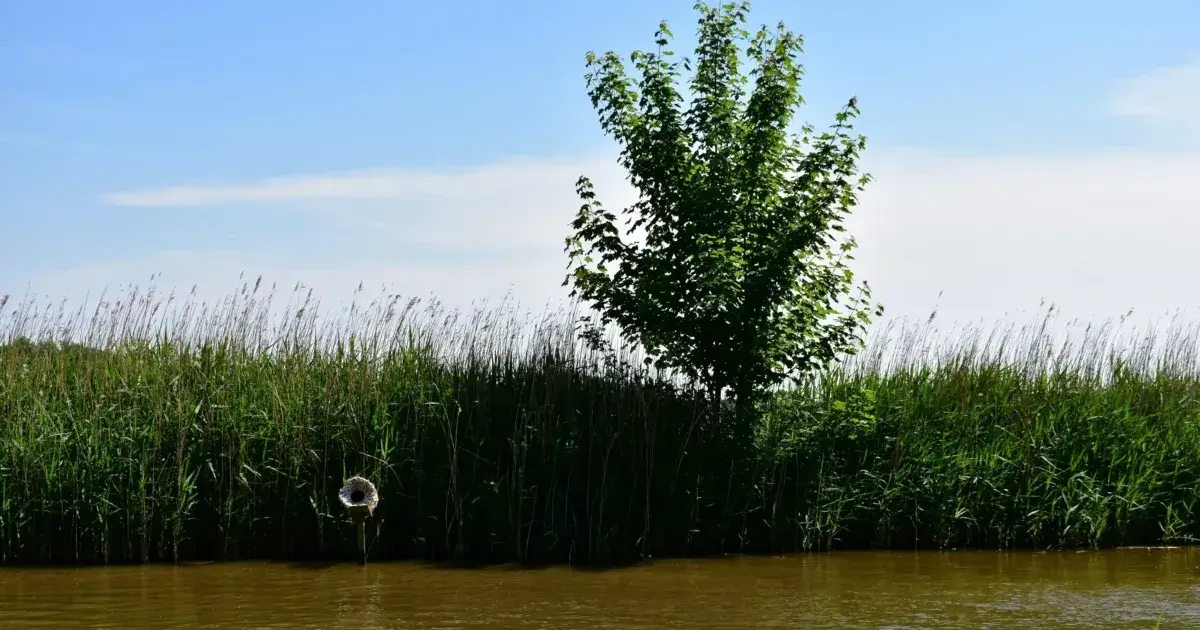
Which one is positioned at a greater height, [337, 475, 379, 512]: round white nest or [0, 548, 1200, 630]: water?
[337, 475, 379, 512]: round white nest

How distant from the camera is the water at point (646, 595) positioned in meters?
9.66

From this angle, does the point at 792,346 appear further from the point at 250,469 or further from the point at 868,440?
the point at 250,469

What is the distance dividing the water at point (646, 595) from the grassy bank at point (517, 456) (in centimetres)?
51

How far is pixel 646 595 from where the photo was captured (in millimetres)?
10750

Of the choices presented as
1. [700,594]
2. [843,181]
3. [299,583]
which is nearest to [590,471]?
[700,594]

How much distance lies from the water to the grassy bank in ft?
1.69

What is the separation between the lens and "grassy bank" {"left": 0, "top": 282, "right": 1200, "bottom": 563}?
1240cm

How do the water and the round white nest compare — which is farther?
the round white nest

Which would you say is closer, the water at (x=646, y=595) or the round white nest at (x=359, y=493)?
the water at (x=646, y=595)

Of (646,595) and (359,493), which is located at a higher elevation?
(359,493)

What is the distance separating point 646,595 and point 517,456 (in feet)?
8.18

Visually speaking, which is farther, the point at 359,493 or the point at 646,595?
the point at 359,493

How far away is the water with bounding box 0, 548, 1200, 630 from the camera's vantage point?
9656mm

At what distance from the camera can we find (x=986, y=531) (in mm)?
13523
